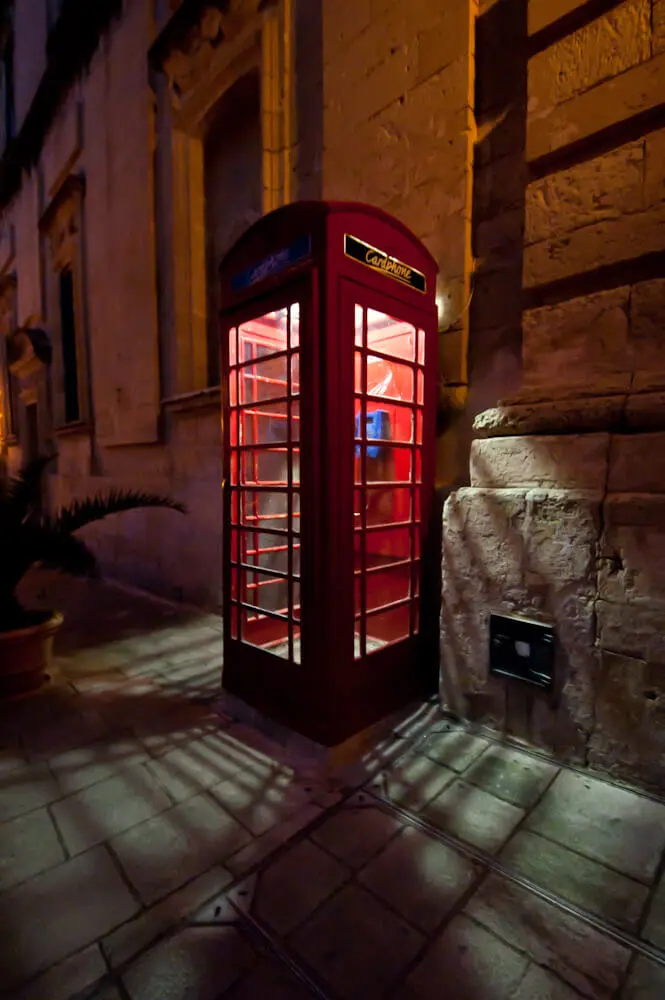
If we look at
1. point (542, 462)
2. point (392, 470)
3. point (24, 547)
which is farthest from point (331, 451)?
point (24, 547)

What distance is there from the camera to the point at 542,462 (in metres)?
2.27

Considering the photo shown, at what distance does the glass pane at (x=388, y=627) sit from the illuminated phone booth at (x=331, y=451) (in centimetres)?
1

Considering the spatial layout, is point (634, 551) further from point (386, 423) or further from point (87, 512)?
point (87, 512)

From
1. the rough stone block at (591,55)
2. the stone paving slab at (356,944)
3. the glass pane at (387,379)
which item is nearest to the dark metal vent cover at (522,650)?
the stone paving slab at (356,944)

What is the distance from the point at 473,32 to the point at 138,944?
461cm

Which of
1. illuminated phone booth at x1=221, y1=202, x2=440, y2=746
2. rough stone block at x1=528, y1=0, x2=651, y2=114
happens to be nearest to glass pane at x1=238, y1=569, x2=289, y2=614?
illuminated phone booth at x1=221, y1=202, x2=440, y2=746

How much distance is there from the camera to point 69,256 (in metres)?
7.92

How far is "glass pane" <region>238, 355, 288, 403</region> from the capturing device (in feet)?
11.2

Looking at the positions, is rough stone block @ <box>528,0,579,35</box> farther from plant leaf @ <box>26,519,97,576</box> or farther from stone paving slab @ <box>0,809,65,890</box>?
stone paving slab @ <box>0,809,65,890</box>

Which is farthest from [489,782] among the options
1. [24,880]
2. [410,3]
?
[410,3]

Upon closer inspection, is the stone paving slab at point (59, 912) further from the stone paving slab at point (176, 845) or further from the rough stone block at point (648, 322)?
the rough stone block at point (648, 322)

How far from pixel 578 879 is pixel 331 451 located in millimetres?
1851

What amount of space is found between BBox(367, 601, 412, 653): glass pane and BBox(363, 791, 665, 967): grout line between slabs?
1.25 m

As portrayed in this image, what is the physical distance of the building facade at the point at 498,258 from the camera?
6.77 feet
